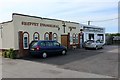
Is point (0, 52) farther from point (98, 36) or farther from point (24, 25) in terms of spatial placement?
point (98, 36)

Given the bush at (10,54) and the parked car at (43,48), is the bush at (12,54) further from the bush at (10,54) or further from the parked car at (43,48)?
the parked car at (43,48)

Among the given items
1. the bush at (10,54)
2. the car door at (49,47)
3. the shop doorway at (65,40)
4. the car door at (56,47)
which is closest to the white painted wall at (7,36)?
the bush at (10,54)

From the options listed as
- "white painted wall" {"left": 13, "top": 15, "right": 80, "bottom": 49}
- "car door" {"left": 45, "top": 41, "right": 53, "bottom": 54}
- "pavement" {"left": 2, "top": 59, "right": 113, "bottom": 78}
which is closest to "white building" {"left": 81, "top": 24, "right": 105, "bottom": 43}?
"white painted wall" {"left": 13, "top": 15, "right": 80, "bottom": 49}

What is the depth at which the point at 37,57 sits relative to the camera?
1756 cm

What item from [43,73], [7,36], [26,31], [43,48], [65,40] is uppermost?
[26,31]

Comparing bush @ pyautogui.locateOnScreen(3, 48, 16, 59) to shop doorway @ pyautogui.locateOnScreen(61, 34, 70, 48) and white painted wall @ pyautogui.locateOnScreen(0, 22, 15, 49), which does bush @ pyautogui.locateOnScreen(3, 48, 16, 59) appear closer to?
white painted wall @ pyautogui.locateOnScreen(0, 22, 15, 49)

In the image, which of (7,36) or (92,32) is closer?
(7,36)

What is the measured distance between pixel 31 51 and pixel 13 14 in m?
3.88

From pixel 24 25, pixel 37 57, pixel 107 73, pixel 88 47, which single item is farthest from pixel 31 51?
pixel 88 47

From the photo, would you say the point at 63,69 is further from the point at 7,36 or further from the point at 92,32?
the point at 92,32

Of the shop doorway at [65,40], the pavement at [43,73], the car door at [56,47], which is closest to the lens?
the pavement at [43,73]

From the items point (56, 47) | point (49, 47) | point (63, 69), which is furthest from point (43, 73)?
point (56, 47)

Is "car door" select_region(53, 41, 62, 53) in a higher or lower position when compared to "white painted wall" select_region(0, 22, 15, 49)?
lower

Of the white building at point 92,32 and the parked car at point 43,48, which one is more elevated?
the white building at point 92,32
